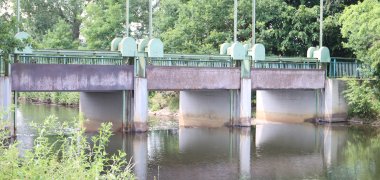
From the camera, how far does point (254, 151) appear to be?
22.0 meters

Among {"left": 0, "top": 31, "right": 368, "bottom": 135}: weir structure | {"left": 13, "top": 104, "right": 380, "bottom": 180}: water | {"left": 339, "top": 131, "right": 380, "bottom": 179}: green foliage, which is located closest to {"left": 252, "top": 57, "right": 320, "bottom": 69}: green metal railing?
{"left": 0, "top": 31, "right": 368, "bottom": 135}: weir structure

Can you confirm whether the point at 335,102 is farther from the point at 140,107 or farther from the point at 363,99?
the point at 140,107

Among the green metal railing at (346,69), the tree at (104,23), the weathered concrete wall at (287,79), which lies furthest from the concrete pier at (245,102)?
the tree at (104,23)

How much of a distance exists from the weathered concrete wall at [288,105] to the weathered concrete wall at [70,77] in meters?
11.6

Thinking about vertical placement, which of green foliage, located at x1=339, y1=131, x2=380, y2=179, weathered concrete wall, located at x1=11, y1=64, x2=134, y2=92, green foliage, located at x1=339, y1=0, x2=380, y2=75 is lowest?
green foliage, located at x1=339, y1=131, x2=380, y2=179

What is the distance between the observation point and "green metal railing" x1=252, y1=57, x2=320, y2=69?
31.2 metres

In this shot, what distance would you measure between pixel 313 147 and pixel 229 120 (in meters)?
7.33

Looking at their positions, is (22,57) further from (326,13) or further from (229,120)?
(326,13)

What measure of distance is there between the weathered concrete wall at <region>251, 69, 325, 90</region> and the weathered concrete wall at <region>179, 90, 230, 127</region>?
73.7 inches

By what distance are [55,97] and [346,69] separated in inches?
1098

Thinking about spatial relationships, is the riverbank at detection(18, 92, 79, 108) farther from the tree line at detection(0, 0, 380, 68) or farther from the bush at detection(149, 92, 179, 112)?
the bush at detection(149, 92, 179, 112)

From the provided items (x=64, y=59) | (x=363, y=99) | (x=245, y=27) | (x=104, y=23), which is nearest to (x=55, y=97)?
(x=104, y=23)

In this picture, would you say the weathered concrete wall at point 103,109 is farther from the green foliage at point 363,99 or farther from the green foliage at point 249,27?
the green foliage at point 363,99

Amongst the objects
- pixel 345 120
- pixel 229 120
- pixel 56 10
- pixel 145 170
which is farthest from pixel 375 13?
pixel 56 10
